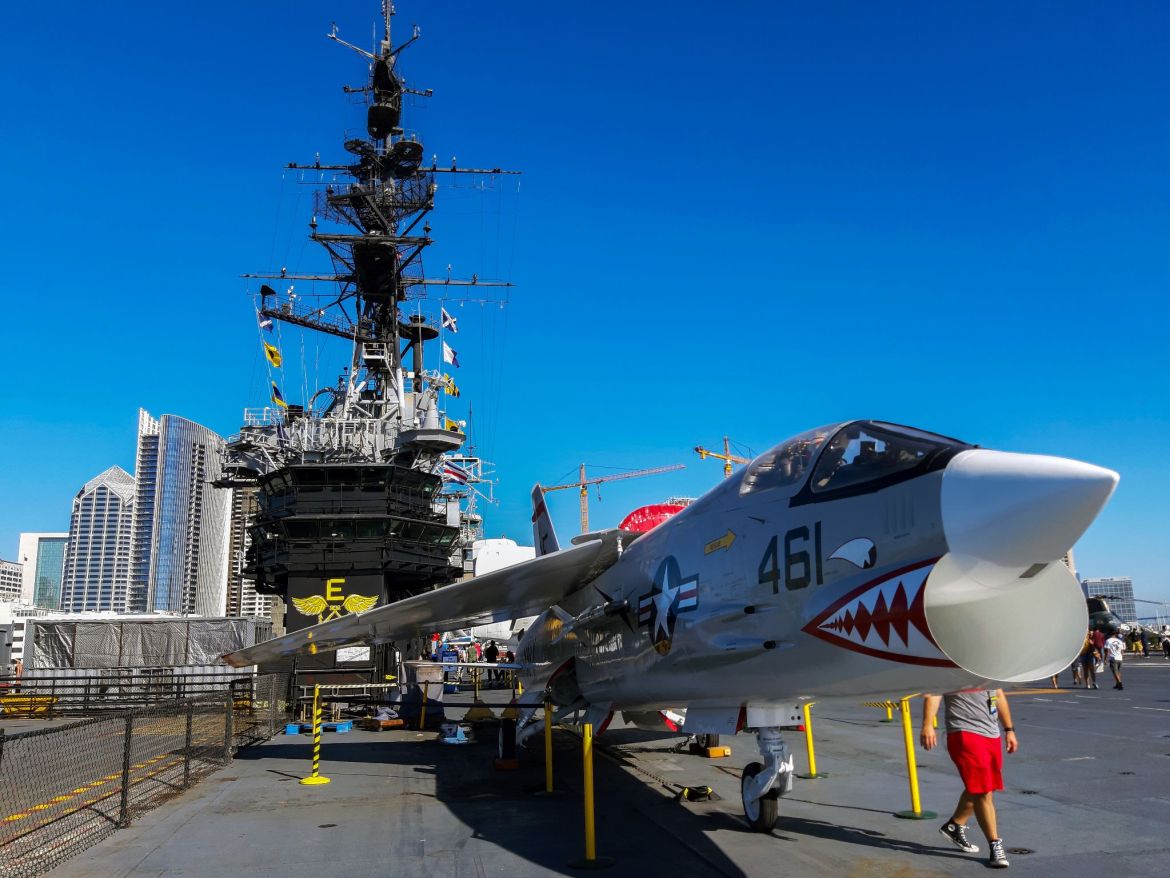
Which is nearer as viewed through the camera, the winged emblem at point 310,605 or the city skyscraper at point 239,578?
the winged emblem at point 310,605

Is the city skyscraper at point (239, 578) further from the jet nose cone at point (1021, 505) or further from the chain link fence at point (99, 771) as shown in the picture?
the jet nose cone at point (1021, 505)

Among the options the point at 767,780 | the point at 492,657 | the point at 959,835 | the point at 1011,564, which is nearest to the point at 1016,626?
the point at 1011,564

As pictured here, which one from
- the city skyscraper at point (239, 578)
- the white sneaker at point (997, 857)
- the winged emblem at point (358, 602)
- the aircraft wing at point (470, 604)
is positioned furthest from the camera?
the city skyscraper at point (239, 578)

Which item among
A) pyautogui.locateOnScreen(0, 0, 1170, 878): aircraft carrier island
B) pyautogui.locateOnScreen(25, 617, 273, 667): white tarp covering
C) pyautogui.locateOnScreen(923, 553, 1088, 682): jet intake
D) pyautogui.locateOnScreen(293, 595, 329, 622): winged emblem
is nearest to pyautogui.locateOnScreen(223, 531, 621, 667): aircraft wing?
pyautogui.locateOnScreen(0, 0, 1170, 878): aircraft carrier island

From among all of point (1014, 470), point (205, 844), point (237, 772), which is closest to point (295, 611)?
point (237, 772)

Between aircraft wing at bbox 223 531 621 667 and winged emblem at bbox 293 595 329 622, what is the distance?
1616cm

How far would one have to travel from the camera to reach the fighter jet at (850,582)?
446 centimetres

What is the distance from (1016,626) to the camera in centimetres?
509

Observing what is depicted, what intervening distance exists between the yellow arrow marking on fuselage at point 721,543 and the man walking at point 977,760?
212 cm

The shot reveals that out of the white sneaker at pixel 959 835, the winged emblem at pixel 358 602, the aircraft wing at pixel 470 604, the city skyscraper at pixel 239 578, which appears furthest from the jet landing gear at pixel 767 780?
the city skyscraper at pixel 239 578

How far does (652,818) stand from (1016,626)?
17.9 ft

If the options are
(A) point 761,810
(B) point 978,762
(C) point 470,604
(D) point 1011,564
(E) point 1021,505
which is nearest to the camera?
(E) point 1021,505

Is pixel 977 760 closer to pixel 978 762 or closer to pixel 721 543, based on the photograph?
pixel 978 762

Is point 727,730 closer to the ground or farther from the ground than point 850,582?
closer to the ground
